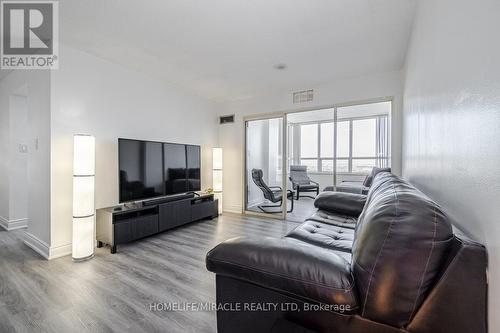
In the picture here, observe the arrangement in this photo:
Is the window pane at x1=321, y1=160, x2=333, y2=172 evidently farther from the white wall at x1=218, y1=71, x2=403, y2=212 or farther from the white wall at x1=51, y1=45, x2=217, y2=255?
the white wall at x1=51, y1=45, x2=217, y2=255

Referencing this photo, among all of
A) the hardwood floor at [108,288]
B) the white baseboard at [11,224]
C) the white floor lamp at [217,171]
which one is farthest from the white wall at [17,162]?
the white floor lamp at [217,171]

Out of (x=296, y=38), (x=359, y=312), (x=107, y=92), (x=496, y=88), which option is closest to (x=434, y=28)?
(x=496, y=88)

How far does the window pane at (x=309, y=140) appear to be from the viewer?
5664mm

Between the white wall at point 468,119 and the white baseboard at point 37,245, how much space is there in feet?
12.1

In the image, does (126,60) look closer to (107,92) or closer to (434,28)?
(107,92)

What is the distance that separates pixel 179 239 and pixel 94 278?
1.17 metres

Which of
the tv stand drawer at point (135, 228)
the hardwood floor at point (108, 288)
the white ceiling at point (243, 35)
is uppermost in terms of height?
the white ceiling at point (243, 35)

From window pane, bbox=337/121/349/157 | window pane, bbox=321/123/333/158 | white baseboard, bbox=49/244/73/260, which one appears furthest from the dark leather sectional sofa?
window pane, bbox=321/123/333/158

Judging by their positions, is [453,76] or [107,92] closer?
[453,76]

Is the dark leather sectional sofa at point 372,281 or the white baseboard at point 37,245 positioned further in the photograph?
the white baseboard at point 37,245

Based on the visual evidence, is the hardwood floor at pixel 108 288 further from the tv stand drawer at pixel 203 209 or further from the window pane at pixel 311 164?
the window pane at pixel 311 164

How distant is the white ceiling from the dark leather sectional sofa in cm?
206

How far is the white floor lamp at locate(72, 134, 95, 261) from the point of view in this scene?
247 cm

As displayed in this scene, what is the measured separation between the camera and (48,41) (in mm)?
2592
